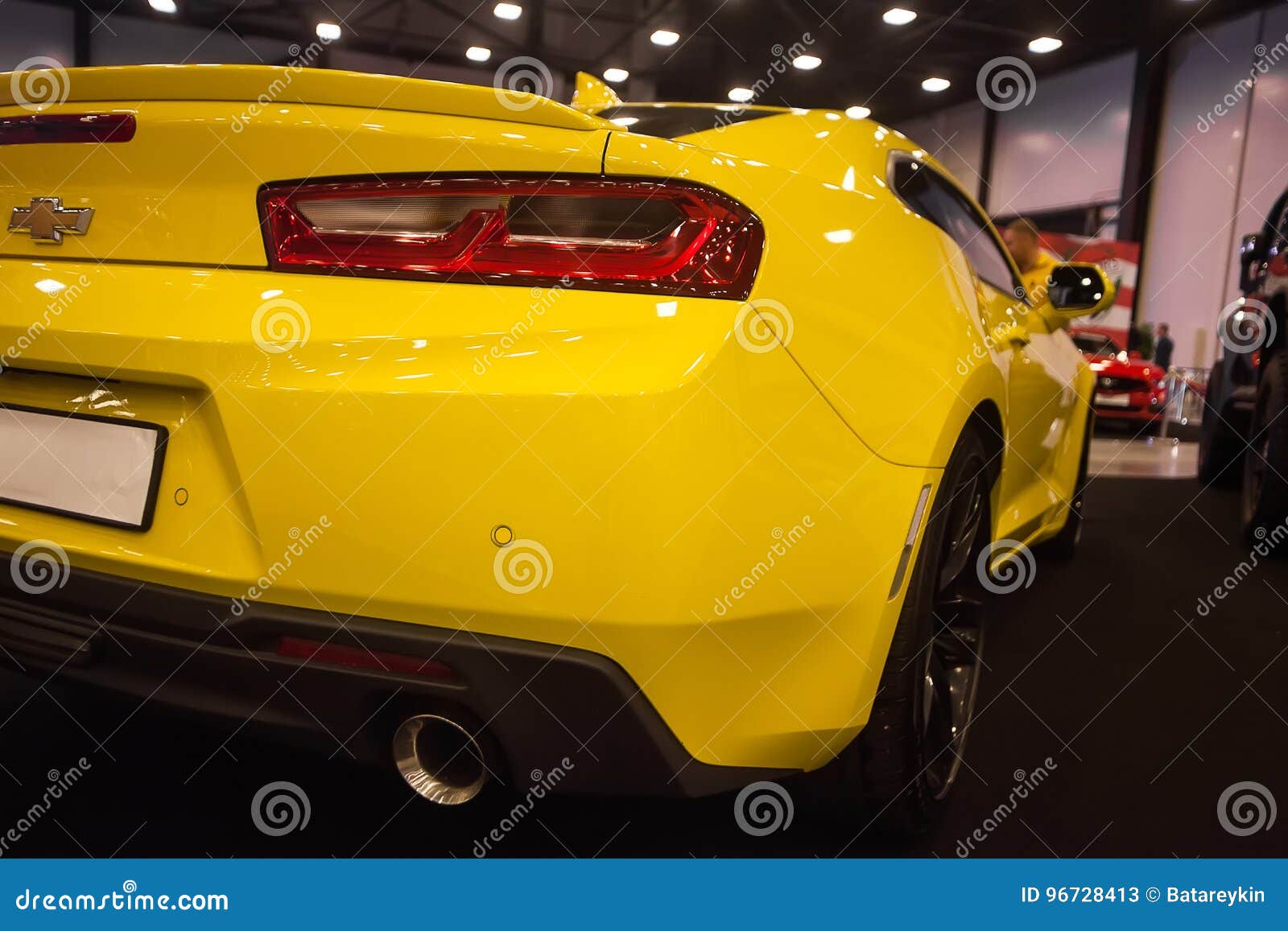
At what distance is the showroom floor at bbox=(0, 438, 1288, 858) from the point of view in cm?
149

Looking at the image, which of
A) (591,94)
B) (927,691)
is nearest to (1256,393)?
(591,94)

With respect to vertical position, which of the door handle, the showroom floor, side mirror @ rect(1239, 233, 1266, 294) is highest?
side mirror @ rect(1239, 233, 1266, 294)

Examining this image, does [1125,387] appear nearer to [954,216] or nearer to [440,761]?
[954,216]

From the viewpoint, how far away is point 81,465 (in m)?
1.19

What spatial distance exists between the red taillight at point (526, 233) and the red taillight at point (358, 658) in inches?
17.2

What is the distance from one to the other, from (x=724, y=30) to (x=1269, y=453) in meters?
10.2

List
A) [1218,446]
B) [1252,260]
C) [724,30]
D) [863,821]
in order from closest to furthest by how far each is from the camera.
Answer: [863,821] → [1252,260] → [1218,446] → [724,30]

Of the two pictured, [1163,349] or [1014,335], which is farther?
[1163,349]

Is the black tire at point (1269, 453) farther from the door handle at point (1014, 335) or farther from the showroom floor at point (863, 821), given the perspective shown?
the door handle at point (1014, 335)

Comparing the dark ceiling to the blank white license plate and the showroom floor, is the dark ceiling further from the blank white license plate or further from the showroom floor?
the blank white license plate

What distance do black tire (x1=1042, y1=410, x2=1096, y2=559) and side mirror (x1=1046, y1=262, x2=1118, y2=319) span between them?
2.41ft


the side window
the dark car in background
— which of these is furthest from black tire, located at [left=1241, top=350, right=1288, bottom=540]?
the side window

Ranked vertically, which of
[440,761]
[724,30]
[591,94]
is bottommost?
[440,761]

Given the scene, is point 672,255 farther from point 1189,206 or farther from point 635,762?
point 1189,206
